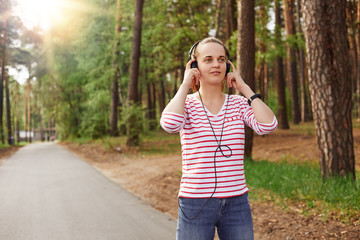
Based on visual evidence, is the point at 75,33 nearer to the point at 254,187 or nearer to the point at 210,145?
the point at 254,187

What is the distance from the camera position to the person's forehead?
7.54ft

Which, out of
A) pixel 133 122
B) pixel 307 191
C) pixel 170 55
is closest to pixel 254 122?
pixel 307 191

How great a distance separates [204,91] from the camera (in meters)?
2.37

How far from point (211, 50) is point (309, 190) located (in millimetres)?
4594

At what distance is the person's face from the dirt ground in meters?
3.17

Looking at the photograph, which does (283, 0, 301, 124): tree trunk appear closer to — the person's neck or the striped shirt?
the person's neck

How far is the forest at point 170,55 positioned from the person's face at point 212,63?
4476 millimetres

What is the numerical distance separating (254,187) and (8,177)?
793 cm

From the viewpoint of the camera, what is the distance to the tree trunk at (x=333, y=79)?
20.0 feet

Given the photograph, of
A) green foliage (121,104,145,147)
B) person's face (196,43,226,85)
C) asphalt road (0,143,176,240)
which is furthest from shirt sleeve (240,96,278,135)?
green foliage (121,104,145,147)

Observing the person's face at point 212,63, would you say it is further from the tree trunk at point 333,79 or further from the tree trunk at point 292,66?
the tree trunk at point 292,66

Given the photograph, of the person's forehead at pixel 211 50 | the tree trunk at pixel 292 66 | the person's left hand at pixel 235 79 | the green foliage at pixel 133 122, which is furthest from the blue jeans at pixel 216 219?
the tree trunk at pixel 292 66

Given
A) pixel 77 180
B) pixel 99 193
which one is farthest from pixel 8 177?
pixel 99 193

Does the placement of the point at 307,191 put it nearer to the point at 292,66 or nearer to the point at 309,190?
the point at 309,190
